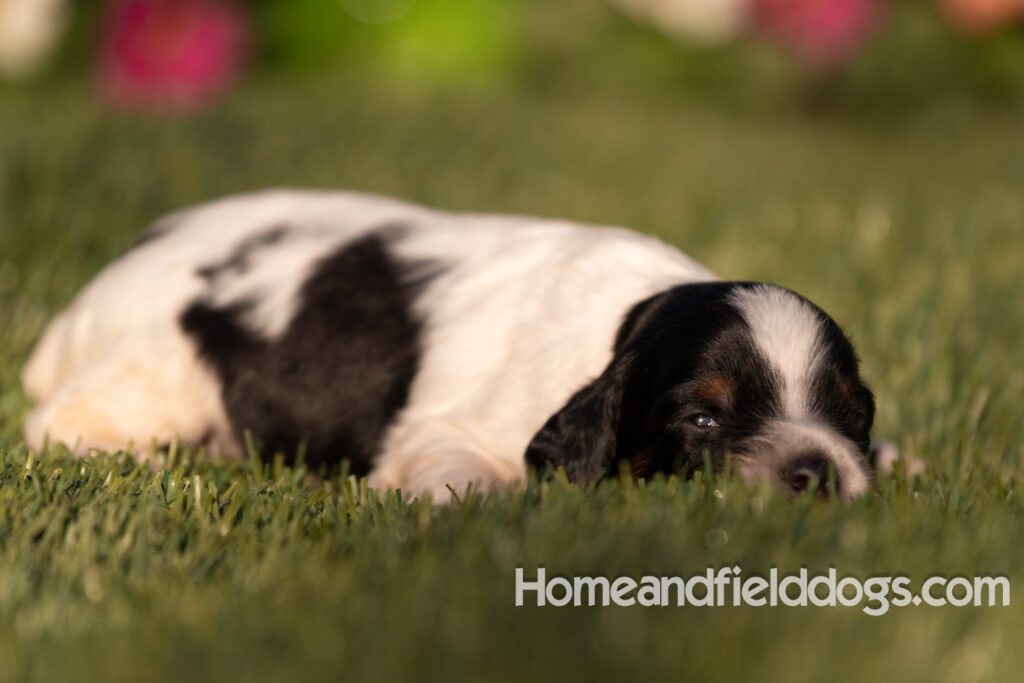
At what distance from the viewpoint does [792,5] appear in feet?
35.1

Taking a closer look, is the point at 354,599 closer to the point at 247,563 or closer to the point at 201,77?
the point at 247,563

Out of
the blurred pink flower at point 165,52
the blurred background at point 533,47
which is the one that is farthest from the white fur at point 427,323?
the blurred pink flower at point 165,52

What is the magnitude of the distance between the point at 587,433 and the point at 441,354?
26.5 inches

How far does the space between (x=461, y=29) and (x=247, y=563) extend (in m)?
8.63

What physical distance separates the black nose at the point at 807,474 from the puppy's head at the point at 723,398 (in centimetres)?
1

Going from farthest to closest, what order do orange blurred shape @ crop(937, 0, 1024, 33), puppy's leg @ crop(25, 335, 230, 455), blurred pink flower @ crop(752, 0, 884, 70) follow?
blurred pink flower @ crop(752, 0, 884, 70) → orange blurred shape @ crop(937, 0, 1024, 33) → puppy's leg @ crop(25, 335, 230, 455)

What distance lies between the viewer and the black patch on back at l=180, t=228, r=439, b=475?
359 centimetres

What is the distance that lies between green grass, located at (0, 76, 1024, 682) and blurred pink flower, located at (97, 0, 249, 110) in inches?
53.5

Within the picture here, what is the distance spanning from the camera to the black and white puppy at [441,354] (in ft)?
9.70

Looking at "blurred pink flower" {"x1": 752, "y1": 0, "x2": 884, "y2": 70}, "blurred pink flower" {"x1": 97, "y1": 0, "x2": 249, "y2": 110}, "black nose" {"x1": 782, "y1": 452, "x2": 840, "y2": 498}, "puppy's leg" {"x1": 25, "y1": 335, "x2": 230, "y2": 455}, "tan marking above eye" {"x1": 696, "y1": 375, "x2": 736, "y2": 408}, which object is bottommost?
"puppy's leg" {"x1": 25, "y1": 335, "x2": 230, "y2": 455}

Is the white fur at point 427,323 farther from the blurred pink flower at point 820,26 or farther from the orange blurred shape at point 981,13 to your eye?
the orange blurred shape at point 981,13

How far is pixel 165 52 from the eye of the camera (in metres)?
8.84

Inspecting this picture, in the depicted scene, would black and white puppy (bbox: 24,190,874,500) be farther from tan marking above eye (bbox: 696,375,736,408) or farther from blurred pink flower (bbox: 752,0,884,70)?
blurred pink flower (bbox: 752,0,884,70)

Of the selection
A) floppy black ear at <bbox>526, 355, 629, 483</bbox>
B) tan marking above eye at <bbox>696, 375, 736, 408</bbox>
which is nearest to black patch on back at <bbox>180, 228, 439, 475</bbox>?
floppy black ear at <bbox>526, 355, 629, 483</bbox>
